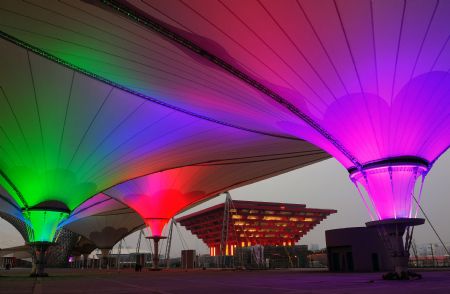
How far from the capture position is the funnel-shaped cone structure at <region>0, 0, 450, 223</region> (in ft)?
31.5

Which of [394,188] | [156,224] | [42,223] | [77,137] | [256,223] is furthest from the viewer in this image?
[256,223]

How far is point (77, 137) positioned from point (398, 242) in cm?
1552

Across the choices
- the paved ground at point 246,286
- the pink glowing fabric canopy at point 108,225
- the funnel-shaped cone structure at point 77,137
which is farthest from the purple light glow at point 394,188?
the pink glowing fabric canopy at point 108,225

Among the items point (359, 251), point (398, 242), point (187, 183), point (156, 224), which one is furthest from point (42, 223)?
point (359, 251)

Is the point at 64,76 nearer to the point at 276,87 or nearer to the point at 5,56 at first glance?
the point at 5,56

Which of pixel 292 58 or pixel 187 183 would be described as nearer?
pixel 292 58

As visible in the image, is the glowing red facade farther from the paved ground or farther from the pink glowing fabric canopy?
the paved ground

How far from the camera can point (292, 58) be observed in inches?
446

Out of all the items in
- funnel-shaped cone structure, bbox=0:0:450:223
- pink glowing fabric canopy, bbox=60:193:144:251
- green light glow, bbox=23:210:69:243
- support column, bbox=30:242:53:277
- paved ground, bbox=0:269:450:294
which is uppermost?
funnel-shaped cone structure, bbox=0:0:450:223

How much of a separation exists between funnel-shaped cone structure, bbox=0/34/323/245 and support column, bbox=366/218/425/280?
9.65 meters

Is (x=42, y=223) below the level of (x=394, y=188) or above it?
below

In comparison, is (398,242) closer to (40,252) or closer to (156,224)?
(40,252)

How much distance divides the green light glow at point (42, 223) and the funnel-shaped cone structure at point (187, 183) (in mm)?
10403

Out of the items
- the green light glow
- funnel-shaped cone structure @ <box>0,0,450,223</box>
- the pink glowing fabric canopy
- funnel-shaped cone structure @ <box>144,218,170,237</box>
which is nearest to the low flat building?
funnel-shaped cone structure @ <box>0,0,450,223</box>
